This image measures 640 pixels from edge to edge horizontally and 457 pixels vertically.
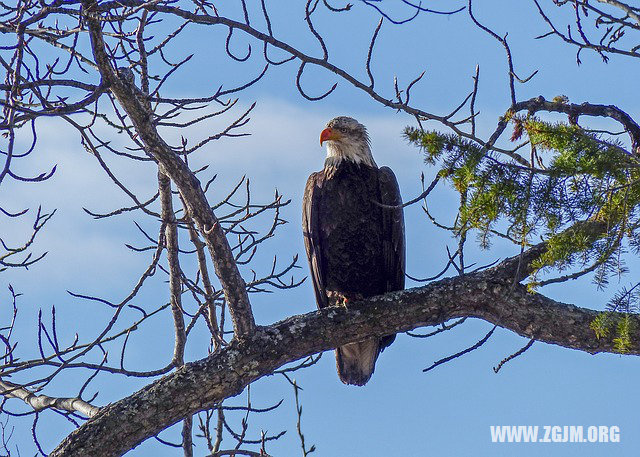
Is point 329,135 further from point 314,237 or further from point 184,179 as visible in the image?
point 184,179

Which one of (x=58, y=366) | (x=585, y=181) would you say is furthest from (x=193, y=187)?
(x=585, y=181)

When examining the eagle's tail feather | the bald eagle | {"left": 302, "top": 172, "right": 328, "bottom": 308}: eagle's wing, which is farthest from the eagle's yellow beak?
the eagle's tail feather

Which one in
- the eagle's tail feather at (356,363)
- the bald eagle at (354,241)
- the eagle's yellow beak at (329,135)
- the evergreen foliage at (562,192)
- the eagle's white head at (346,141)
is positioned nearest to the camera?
the evergreen foliage at (562,192)

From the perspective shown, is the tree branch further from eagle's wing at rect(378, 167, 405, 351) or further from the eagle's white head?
the eagle's white head

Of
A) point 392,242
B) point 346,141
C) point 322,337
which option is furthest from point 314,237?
point 322,337

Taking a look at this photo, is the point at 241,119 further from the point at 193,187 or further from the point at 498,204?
the point at 498,204

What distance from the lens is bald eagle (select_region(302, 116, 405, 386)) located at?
16.9ft

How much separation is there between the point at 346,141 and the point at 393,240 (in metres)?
0.82

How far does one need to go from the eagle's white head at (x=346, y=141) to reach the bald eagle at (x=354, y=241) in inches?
4.1

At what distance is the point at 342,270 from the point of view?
518cm

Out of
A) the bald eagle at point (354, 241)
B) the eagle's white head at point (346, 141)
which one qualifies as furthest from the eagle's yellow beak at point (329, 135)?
the bald eagle at point (354, 241)

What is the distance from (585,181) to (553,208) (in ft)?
0.48

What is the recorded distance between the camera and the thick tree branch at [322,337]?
3.82 m

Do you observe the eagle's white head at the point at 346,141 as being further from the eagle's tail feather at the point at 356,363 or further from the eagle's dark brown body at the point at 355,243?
the eagle's tail feather at the point at 356,363
